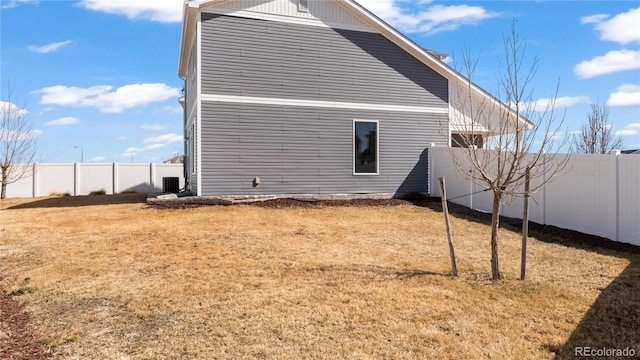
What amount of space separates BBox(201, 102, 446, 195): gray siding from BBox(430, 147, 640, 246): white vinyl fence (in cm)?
446

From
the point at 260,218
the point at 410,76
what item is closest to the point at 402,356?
the point at 260,218

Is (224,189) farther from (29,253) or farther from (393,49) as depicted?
(393,49)

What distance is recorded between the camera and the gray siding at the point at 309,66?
42.6 feet

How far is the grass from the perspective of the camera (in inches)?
161

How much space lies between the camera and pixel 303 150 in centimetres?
1391

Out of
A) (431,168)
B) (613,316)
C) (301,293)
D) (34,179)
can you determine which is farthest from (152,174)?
(613,316)

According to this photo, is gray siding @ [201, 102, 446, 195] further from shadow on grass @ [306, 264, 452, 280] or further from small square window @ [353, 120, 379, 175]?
shadow on grass @ [306, 264, 452, 280]

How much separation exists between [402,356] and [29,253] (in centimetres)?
741

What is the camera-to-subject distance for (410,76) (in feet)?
50.4

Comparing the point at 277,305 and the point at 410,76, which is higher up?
the point at 410,76

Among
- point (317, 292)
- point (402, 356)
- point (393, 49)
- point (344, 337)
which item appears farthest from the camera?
point (393, 49)

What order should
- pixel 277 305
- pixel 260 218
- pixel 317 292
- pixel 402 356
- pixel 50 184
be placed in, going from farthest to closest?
pixel 50 184
pixel 260 218
pixel 317 292
pixel 277 305
pixel 402 356

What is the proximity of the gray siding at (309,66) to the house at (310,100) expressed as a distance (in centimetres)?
3

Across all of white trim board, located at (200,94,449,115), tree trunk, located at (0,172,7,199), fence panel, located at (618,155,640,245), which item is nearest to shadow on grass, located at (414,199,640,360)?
fence panel, located at (618,155,640,245)
